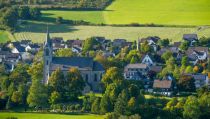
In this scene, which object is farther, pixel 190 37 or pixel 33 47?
pixel 190 37

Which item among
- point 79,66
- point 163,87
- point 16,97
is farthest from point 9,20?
point 163,87

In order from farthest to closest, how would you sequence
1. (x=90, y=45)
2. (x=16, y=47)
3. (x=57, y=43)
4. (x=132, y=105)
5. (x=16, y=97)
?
(x=57, y=43), (x=16, y=47), (x=90, y=45), (x=16, y=97), (x=132, y=105)

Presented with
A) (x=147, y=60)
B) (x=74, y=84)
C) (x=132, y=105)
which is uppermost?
(x=147, y=60)

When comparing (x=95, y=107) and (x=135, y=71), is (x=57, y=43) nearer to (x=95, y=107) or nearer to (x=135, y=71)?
(x=135, y=71)

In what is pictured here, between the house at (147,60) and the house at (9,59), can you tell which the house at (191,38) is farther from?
the house at (9,59)

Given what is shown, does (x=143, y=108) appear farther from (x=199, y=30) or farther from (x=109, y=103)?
(x=199, y=30)

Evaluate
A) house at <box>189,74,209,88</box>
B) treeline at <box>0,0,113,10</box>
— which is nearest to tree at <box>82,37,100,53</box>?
house at <box>189,74,209,88</box>
